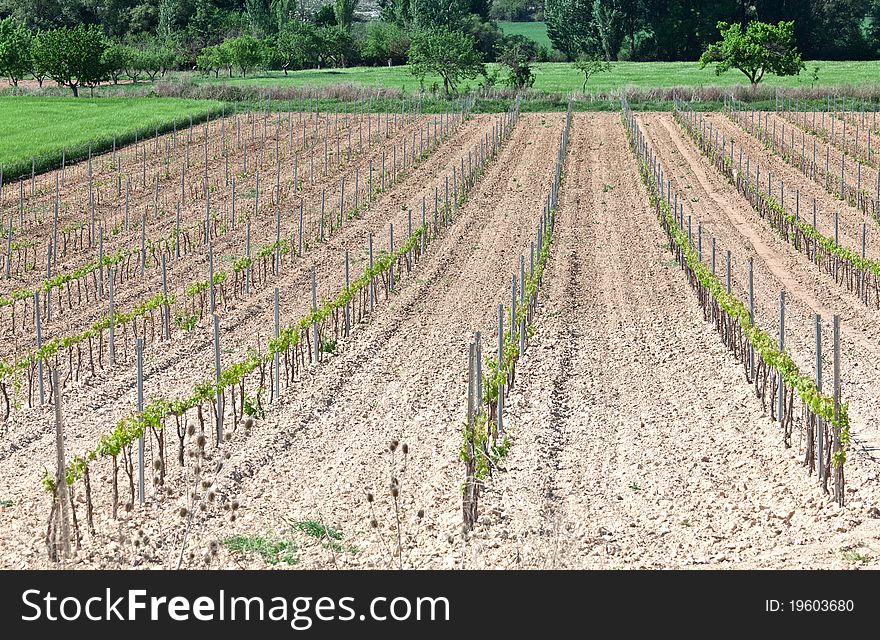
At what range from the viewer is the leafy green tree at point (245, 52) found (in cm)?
8725

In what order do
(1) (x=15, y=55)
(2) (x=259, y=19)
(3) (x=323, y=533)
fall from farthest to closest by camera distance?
(2) (x=259, y=19) < (1) (x=15, y=55) < (3) (x=323, y=533)

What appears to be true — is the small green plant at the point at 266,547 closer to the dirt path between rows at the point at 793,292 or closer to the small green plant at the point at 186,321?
the dirt path between rows at the point at 793,292

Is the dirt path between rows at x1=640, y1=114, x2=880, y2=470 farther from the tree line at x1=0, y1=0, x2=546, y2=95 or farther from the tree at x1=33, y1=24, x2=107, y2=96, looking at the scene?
the tree at x1=33, y1=24, x2=107, y2=96

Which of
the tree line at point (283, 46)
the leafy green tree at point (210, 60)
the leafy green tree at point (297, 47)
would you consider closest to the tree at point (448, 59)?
the tree line at point (283, 46)

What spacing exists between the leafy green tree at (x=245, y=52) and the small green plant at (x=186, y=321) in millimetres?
68824

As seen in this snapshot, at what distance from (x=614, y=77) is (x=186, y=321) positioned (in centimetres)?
6464

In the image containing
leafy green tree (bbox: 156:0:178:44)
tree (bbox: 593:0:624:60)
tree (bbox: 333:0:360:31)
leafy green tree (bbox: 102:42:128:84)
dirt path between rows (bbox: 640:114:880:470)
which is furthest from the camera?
tree (bbox: 333:0:360:31)

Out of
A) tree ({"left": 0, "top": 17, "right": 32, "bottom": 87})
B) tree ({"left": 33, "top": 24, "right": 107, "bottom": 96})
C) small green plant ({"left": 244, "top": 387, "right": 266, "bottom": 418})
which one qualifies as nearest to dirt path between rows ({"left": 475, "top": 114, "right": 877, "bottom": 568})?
small green plant ({"left": 244, "top": 387, "right": 266, "bottom": 418})

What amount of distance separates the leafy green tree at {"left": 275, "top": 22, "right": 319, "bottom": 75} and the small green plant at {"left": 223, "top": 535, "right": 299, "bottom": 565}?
84.5 m

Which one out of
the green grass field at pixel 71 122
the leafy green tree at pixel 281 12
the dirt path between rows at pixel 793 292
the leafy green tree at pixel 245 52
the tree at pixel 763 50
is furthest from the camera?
the leafy green tree at pixel 281 12

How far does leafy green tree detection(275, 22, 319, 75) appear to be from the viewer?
93.9 m

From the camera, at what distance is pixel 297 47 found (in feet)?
311

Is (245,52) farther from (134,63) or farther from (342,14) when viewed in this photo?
(342,14)

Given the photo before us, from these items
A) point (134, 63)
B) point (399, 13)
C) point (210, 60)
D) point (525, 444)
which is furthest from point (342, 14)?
point (525, 444)
